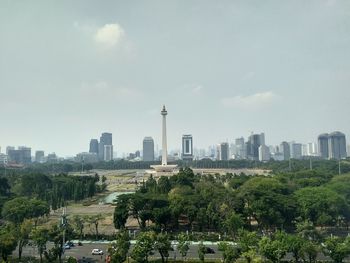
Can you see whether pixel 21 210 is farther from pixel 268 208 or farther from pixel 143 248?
pixel 268 208

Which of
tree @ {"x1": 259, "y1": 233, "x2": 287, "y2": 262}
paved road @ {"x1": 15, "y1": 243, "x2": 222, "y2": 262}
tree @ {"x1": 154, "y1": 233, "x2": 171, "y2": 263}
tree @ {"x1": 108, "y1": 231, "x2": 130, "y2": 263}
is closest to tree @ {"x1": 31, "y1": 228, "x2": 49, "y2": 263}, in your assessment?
paved road @ {"x1": 15, "y1": 243, "x2": 222, "y2": 262}

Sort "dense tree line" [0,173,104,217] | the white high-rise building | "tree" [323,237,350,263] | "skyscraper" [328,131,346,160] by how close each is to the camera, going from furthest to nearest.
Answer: the white high-rise building < "skyscraper" [328,131,346,160] < "dense tree line" [0,173,104,217] < "tree" [323,237,350,263]

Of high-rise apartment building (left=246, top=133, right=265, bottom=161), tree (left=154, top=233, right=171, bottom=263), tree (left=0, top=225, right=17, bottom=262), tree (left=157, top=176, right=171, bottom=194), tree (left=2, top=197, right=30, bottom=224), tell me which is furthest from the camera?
high-rise apartment building (left=246, top=133, right=265, bottom=161)

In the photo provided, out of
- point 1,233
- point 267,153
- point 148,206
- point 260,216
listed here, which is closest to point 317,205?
point 260,216

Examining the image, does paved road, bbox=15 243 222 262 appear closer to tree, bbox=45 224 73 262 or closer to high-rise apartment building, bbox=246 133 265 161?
tree, bbox=45 224 73 262

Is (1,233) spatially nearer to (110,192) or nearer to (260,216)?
(260,216)

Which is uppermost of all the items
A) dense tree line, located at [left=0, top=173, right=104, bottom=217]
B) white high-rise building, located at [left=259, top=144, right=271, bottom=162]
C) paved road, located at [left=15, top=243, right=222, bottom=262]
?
white high-rise building, located at [left=259, top=144, right=271, bottom=162]

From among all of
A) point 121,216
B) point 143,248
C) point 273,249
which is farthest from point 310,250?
point 121,216
